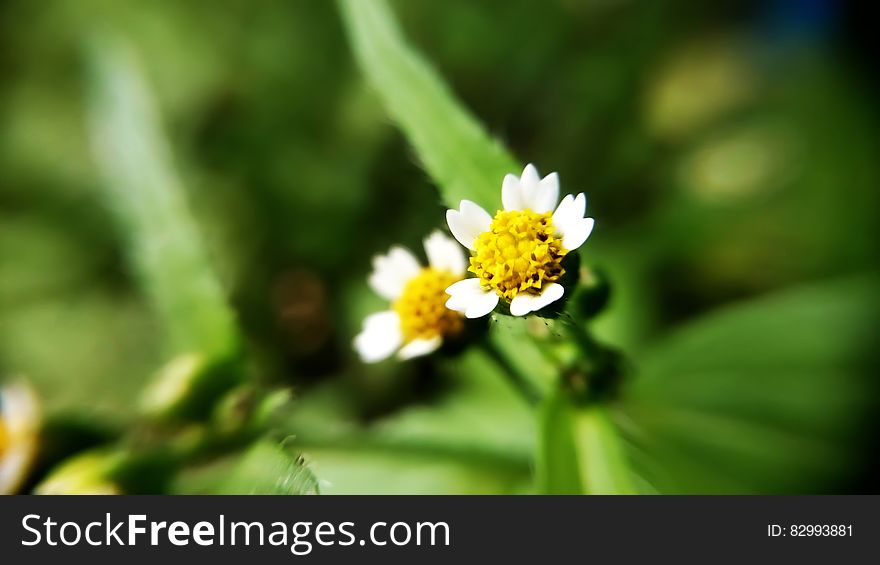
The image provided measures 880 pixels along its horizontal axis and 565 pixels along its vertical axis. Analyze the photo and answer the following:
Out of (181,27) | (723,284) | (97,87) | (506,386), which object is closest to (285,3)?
(181,27)

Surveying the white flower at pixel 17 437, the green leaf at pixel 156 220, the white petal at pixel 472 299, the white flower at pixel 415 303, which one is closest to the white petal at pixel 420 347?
the white flower at pixel 415 303

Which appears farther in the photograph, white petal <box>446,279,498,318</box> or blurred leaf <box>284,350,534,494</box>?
blurred leaf <box>284,350,534,494</box>

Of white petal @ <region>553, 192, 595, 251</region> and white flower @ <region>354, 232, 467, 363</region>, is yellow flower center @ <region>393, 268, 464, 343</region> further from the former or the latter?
white petal @ <region>553, 192, 595, 251</region>

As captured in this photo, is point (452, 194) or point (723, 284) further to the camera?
point (723, 284)

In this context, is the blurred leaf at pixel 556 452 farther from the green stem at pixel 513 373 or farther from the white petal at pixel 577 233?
the white petal at pixel 577 233

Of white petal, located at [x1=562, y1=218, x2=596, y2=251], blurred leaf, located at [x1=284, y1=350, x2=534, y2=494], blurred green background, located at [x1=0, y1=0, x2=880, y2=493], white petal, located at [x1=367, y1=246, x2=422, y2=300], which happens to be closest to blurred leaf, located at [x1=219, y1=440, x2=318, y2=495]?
blurred leaf, located at [x1=284, y1=350, x2=534, y2=494]
